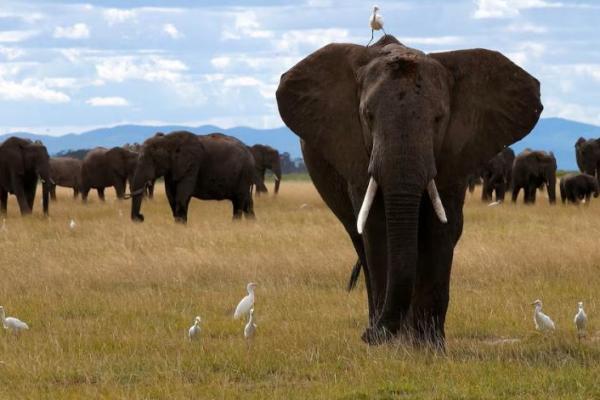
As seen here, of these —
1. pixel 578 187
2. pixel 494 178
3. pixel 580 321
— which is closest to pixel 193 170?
pixel 578 187

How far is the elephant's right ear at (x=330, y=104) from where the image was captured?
33.4 feet

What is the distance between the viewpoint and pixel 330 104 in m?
10.4

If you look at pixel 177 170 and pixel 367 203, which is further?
pixel 177 170

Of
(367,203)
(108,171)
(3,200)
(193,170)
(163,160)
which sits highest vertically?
(367,203)

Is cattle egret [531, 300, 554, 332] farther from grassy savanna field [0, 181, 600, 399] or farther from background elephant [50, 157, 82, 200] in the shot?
background elephant [50, 157, 82, 200]

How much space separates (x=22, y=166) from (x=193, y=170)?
→ 552cm

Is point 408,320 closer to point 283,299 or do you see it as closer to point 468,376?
point 468,376

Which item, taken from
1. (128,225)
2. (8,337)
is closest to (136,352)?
(8,337)

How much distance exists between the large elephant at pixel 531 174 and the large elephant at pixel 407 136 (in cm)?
2892

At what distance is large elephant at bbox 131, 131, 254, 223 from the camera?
88.3 feet

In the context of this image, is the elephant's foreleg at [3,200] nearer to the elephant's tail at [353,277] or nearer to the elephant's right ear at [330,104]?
the elephant's tail at [353,277]

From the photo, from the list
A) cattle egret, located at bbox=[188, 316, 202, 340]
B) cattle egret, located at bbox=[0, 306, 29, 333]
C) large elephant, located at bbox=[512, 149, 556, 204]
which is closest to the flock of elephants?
cattle egret, located at bbox=[188, 316, 202, 340]

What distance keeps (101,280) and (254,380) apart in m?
6.92

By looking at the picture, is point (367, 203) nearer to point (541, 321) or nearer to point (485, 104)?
point (485, 104)
